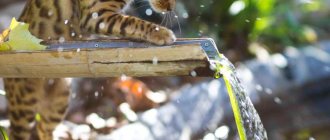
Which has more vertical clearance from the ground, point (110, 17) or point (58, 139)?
point (110, 17)

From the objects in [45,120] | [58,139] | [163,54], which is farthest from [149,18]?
[163,54]

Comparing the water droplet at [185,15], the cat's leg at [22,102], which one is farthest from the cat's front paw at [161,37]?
the water droplet at [185,15]

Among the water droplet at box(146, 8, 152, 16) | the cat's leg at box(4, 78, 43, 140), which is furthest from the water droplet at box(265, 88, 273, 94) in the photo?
the cat's leg at box(4, 78, 43, 140)

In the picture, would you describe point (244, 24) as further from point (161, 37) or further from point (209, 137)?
point (161, 37)

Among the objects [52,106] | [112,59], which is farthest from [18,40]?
[52,106]

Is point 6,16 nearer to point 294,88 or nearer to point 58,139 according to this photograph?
point 58,139

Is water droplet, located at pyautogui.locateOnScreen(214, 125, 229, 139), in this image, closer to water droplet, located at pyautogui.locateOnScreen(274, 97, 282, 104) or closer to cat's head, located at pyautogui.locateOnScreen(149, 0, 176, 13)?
water droplet, located at pyautogui.locateOnScreen(274, 97, 282, 104)
